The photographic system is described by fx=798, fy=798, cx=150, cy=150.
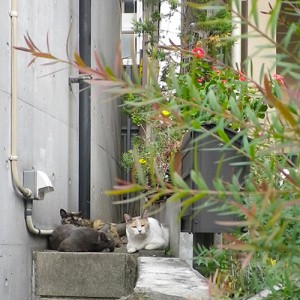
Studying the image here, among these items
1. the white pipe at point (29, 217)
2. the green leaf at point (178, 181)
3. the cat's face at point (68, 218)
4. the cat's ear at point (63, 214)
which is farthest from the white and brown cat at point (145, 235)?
the green leaf at point (178, 181)

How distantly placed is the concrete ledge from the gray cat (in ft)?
2.89

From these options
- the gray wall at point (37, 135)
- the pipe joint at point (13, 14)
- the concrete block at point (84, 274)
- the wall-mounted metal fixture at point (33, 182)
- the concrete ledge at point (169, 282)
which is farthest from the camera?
the concrete block at point (84, 274)

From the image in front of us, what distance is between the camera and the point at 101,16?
10117 millimetres

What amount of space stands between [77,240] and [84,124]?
2.09m

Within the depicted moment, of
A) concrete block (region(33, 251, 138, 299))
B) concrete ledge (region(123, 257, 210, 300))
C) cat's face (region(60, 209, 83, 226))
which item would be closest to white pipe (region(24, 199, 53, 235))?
concrete block (region(33, 251, 138, 299))

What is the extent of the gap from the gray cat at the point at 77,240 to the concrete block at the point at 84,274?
0.64ft

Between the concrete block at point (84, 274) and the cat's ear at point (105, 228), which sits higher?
the cat's ear at point (105, 228)

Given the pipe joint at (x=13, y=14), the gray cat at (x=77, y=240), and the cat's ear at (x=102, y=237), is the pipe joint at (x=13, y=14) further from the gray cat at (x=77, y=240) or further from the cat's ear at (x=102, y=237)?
the cat's ear at (x=102, y=237)

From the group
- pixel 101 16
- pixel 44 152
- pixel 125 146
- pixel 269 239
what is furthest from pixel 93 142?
pixel 269 239

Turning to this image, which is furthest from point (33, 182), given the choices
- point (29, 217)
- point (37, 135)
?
point (37, 135)

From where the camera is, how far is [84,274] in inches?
236

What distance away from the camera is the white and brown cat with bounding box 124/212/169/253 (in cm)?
681

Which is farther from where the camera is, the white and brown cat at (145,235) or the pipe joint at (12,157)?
the white and brown cat at (145,235)

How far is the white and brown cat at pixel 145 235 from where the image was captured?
22.3 ft
